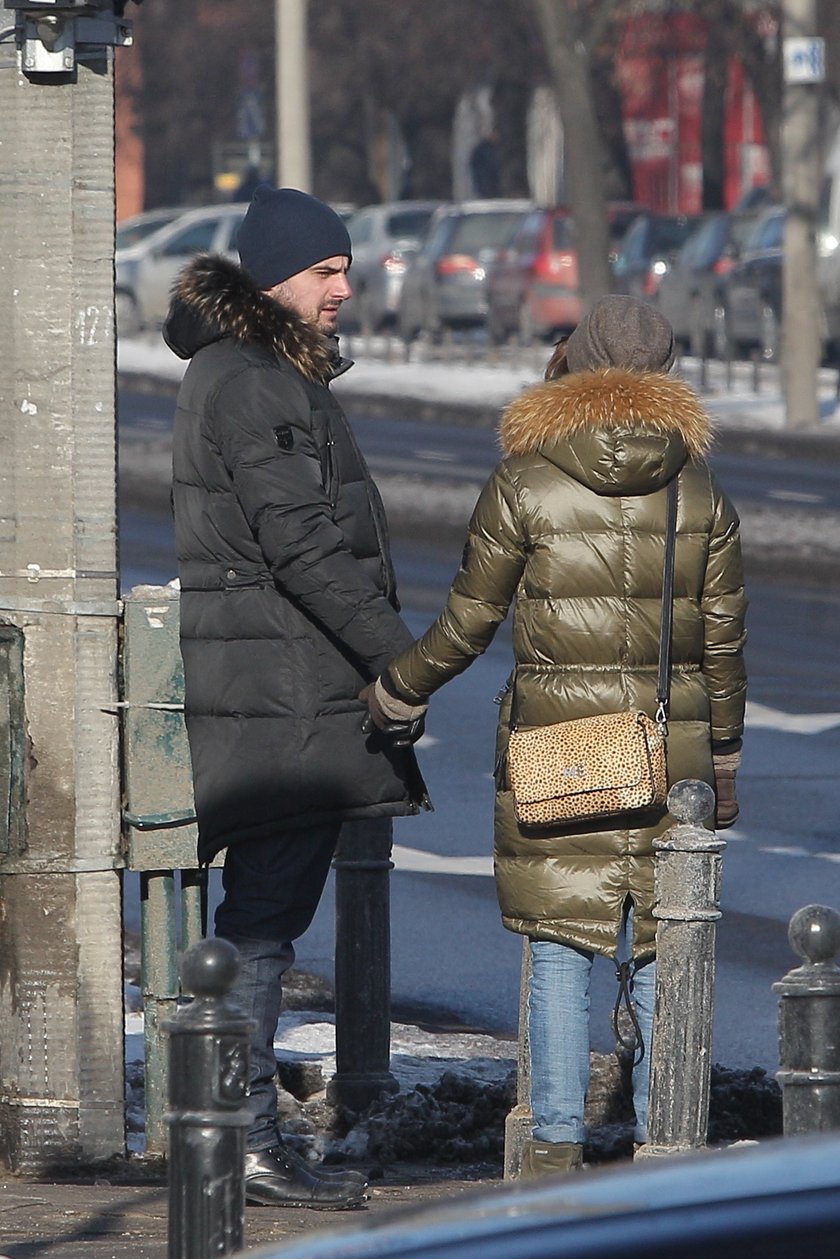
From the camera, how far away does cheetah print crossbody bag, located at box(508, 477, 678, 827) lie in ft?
15.6

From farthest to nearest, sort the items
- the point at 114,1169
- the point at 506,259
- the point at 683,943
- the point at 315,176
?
the point at 315,176
the point at 506,259
the point at 114,1169
the point at 683,943

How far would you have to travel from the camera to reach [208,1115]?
355 cm

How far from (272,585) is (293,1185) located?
114cm

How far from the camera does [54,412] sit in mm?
5355

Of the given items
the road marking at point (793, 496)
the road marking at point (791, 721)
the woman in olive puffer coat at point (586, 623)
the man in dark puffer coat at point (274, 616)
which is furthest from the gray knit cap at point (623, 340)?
the road marking at point (793, 496)

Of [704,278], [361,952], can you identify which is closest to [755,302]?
[704,278]

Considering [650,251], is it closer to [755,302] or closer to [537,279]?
[537,279]

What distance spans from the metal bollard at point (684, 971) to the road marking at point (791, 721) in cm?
588

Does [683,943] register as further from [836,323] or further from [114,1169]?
[836,323]

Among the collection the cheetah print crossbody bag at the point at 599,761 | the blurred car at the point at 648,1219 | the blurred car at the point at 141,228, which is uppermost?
the blurred car at the point at 141,228

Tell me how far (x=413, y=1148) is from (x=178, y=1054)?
94.9 inches

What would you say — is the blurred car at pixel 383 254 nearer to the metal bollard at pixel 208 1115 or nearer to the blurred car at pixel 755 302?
the blurred car at pixel 755 302

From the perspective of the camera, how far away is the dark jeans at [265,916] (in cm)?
508

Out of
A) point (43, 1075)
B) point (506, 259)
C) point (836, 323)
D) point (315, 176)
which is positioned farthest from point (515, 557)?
point (315, 176)
